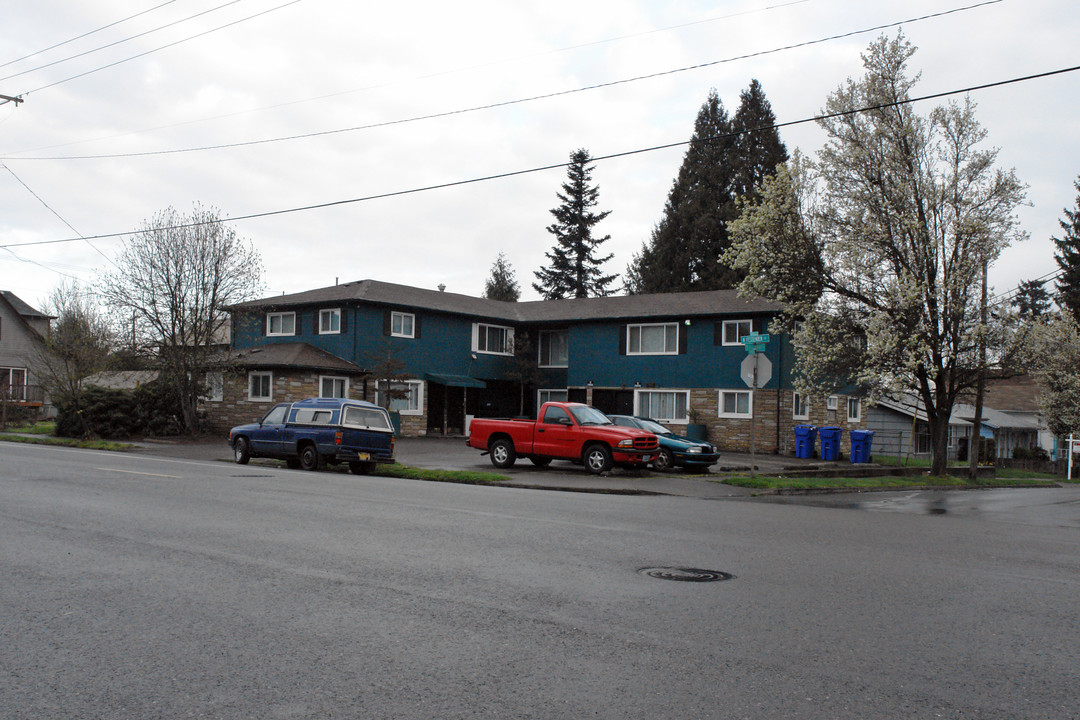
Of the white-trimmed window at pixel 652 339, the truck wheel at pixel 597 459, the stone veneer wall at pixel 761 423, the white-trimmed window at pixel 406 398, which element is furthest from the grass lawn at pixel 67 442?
the stone veneer wall at pixel 761 423

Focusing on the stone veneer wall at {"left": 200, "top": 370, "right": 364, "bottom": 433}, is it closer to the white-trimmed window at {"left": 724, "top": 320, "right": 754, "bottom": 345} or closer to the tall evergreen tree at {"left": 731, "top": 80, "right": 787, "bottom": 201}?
the white-trimmed window at {"left": 724, "top": 320, "right": 754, "bottom": 345}

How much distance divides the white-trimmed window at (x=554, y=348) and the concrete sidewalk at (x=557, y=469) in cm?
939

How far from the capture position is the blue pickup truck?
69.4 feet

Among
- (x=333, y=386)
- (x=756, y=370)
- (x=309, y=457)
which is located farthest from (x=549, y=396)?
(x=756, y=370)

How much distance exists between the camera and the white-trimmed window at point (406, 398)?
36.5 metres

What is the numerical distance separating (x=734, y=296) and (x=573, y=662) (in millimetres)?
34142

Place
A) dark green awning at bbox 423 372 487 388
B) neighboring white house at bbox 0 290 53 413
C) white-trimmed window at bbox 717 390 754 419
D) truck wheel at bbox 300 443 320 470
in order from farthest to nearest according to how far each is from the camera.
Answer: neighboring white house at bbox 0 290 53 413
dark green awning at bbox 423 372 487 388
white-trimmed window at bbox 717 390 754 419
truck wheel at bbox 300 443 320 470

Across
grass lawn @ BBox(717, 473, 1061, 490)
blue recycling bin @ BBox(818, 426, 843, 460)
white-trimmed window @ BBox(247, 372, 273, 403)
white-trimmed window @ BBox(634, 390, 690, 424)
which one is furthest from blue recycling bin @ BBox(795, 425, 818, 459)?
white-trimmed window @ BBox(247, 372, 273, 403)

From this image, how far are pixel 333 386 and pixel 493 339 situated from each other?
360 inches

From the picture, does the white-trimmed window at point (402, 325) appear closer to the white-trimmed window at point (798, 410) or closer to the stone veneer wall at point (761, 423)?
the stone veneer wall at point (761, 423)

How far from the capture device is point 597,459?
855 inches

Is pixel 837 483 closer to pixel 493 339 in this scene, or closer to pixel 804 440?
pixel 804 440

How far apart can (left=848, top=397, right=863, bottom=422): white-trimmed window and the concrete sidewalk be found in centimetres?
752

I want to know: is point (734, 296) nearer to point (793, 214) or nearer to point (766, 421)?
point (766, 421)
